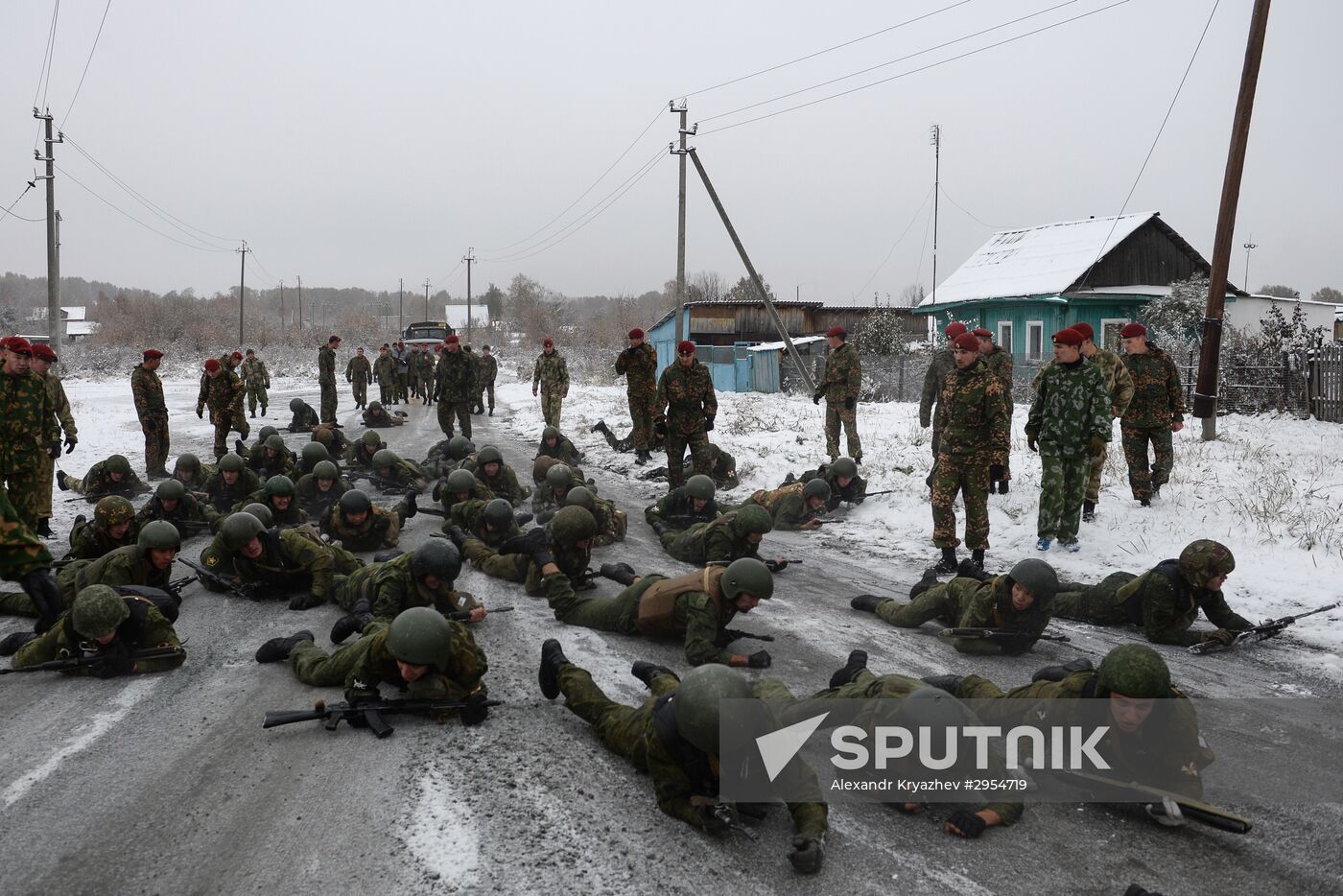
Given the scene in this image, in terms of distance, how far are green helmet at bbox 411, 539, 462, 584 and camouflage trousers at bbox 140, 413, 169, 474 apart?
8.87 m

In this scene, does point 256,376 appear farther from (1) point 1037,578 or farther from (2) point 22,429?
(1) point 1037,578

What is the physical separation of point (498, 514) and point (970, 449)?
4.08m

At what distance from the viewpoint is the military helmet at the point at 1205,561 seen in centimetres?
523

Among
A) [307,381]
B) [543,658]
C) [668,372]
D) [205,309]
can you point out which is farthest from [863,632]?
[205,309]

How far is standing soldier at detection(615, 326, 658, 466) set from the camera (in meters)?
13.6

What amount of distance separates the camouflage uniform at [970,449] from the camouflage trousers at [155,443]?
35.4 feet

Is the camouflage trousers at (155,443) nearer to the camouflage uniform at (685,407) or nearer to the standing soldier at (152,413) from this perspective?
the standing soldier at (152,413)

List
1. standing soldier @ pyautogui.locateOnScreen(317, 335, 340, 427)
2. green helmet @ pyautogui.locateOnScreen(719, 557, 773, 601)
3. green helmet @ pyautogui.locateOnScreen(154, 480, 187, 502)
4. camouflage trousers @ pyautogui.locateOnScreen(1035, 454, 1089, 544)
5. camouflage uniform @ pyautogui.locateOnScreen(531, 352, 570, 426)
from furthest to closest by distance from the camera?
standing soldier @ pyautogui.locateOnScreen(317, 335, 340, 427) < camouflage uniform @ pyautogui.locateOnScreen(531, 352, 570, 426) < green helmet @ pyautogui.locateOnScreen(154, 480, 187, 502) < camouflage trousers @ pyautogui.locateOnScreen(1035, 454, 1089, 544) < green helmet @ pyautogui.locateOnScreen(719, 557, 773, 601)

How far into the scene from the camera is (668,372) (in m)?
10.6

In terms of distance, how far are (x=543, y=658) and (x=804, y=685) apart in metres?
1.48

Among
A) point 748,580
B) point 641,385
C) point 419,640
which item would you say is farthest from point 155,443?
point 748,580

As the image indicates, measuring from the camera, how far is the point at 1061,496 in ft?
25.4

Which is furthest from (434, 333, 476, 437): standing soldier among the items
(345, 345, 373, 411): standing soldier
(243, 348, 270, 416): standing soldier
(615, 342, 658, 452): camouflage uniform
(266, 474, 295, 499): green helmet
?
(345, 345, 373, 411): standing soldier

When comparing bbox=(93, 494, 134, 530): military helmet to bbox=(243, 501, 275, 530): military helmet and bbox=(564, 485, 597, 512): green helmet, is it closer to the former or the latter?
bbox=(243, 501, 275, 530): military helmet
